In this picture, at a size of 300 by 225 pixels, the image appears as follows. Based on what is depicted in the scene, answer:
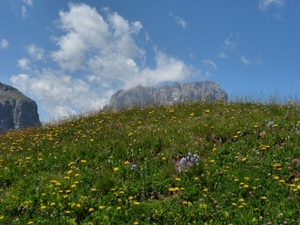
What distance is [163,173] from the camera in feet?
22.8

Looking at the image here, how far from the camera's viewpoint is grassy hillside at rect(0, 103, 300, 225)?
217 inches

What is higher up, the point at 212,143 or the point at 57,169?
the point at 212,143

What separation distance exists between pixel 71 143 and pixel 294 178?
19.7ft

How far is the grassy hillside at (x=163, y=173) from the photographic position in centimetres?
552

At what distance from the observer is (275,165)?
6684mm

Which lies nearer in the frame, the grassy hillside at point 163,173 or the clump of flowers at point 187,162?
the grassy hillside at point 163,173

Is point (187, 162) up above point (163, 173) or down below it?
above

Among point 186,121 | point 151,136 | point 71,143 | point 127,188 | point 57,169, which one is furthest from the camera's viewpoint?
point 186,121

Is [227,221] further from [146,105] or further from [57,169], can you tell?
[146,105]

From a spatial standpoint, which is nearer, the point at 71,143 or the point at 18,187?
the point at 18,187

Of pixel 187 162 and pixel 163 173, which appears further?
pixel 187 162

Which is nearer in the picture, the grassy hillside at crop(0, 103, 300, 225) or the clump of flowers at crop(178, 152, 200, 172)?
the grassy hillside at crop(0, 103, 300, 225)

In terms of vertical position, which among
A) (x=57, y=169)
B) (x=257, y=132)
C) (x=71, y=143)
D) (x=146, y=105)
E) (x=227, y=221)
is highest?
(x=146, y=105)

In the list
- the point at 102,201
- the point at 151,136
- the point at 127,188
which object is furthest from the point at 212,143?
the point at 102,201
